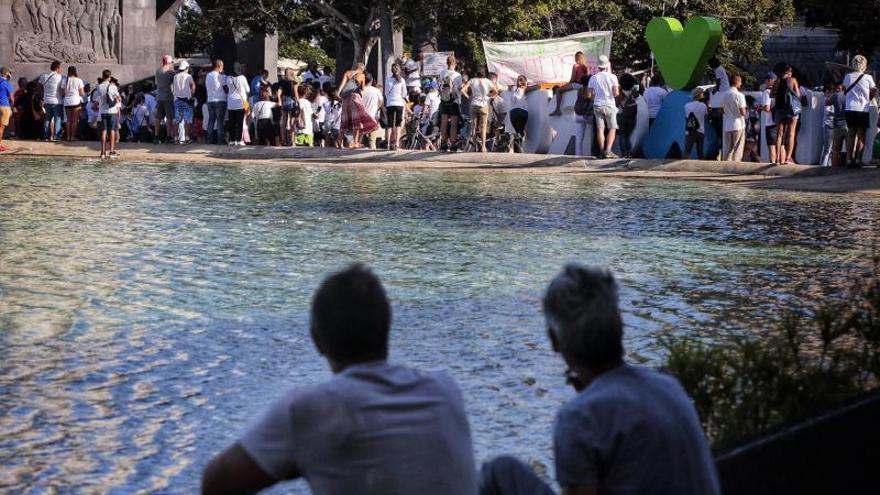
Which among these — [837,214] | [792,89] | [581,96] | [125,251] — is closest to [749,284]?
A: [125,251]

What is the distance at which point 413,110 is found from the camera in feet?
113

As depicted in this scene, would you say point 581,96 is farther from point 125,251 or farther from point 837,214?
point 125,251

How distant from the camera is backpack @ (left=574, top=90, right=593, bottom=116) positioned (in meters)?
28.4

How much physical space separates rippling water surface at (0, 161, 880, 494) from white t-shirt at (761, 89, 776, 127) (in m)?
3.65

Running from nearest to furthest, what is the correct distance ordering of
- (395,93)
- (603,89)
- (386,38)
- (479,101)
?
(603,89) → (479,101) → (395,93) → (386,38)

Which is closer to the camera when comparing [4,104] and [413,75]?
[4,104]

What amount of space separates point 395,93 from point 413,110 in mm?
3201

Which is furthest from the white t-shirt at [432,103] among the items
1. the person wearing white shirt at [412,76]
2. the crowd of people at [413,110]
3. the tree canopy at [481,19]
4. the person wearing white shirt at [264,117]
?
the tree canopy at [481,19]

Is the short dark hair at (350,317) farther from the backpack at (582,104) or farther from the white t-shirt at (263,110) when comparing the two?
the white t-shirt at (263,110)

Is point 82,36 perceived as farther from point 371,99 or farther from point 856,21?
point 856,21

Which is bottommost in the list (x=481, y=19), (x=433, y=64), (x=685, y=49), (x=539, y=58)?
(x=433, y=64)

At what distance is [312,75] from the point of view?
38.5m

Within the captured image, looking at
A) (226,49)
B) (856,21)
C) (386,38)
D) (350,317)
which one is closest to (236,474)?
(350,317)

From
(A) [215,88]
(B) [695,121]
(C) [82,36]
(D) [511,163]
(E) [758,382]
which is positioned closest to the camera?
(E) [758,382]
